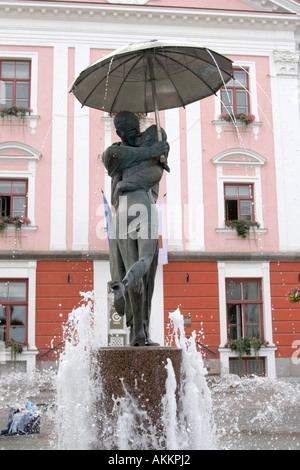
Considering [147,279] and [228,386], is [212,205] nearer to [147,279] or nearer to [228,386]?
[228,386]

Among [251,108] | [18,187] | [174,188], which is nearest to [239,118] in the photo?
[251,108]

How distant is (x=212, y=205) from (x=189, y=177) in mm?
1098

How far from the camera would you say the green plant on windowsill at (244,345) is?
15609 millimetres

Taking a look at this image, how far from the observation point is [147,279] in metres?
4.78

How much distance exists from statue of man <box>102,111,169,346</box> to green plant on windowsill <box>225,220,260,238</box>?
11606 millimetres

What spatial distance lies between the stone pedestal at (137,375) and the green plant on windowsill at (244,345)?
39.0ft

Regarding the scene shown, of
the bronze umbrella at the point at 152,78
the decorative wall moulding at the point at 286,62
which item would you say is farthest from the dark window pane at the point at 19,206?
the bronze umbrella at the point at 152,78

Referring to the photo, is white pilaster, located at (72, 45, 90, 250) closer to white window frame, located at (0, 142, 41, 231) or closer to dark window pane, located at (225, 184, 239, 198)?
white window frame, located at (0, 142, 41, 231)

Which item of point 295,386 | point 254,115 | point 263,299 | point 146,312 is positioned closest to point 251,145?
point 254,115

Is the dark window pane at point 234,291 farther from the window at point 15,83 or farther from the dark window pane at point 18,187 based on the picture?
the window at point 15,83

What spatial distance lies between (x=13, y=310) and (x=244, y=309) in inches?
261

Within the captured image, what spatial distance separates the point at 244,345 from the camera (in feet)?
51.4

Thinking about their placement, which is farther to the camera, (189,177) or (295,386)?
(189,177)

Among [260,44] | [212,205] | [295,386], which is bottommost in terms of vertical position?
[295,386]
